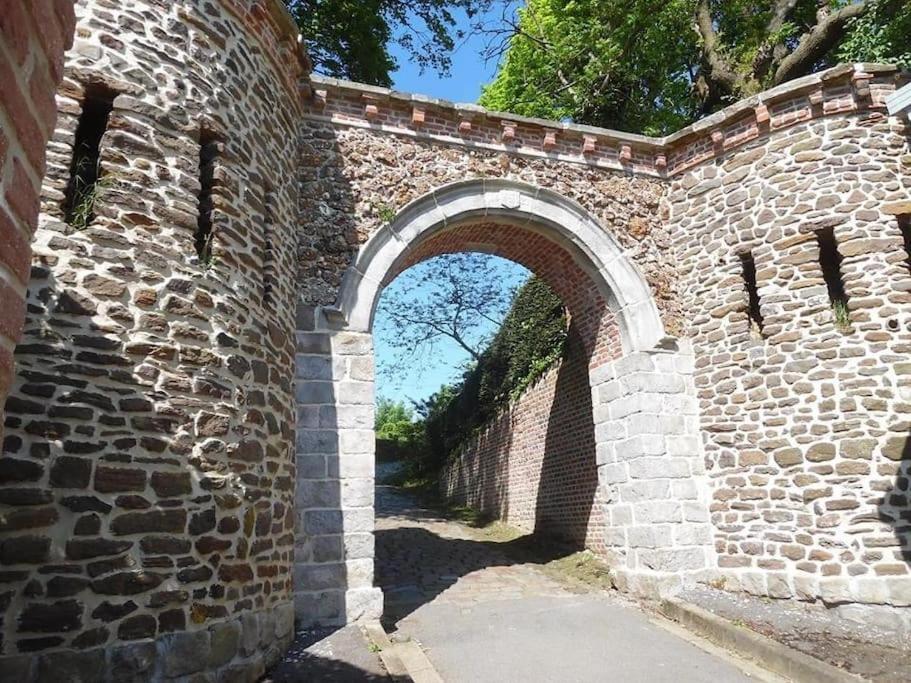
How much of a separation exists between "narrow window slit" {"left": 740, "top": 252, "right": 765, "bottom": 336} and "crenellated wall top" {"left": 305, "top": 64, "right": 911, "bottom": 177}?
57.3 inches

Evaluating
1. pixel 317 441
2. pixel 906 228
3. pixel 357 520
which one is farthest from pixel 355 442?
pixel 906 228

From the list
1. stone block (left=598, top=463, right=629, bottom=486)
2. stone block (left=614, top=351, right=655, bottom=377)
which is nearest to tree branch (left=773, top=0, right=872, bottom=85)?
stone block (left=614, top=351, right=655, bottom=377)

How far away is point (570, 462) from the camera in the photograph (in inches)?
405

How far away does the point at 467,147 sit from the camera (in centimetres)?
746

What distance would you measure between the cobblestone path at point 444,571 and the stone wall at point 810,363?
2.49 metres

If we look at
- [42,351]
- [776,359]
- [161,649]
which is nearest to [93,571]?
[161,649]

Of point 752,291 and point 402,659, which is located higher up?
point 752,291

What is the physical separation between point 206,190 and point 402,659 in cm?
411

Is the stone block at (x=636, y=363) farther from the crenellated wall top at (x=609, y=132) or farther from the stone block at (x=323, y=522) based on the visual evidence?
the stone block at (x=323, y=522)

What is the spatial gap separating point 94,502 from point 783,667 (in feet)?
16.4

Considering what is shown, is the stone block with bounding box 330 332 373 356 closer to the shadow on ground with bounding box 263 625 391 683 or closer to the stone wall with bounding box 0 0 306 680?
the stone wall with bounding box 0 0 306 680

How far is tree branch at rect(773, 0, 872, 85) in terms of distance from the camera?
10.8 metres

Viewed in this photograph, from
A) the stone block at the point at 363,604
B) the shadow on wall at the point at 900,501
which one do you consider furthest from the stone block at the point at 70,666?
the shadow on wall at the point at 900,501

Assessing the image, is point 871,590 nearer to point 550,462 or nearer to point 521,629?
point 521,629
